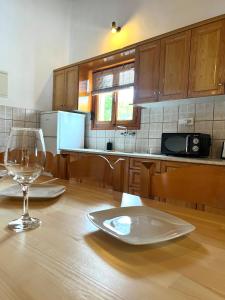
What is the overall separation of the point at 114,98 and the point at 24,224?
3.35m

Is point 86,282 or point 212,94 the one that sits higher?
point 212,94

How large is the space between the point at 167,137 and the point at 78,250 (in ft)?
7.79

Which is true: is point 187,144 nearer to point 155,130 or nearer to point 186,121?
point 186,121

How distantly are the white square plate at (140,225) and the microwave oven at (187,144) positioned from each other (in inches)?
74.6

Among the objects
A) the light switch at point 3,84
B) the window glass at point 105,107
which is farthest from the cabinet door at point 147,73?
the light switch at point 3,84

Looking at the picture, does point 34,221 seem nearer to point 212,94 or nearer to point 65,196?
point 65,196

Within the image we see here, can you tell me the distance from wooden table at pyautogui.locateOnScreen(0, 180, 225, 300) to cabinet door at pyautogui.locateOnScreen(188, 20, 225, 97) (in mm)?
1979

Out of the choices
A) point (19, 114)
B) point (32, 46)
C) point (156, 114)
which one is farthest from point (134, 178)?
point (32, 46)

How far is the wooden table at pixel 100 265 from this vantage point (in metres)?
0.34

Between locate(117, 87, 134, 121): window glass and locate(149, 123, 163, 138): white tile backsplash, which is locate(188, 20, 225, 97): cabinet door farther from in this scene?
locate(117, 87, 134, 121): window glass

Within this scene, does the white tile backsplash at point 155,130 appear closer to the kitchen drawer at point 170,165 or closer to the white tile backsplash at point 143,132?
the white tile backsplash at point 143,132

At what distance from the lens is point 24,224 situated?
0.58 metres

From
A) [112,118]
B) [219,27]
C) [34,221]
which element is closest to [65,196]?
[34,221]

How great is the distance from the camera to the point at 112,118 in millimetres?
3768
